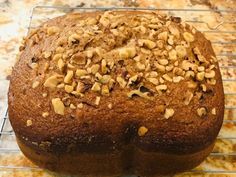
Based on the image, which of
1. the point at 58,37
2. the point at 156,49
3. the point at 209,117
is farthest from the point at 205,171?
the point at 58,37

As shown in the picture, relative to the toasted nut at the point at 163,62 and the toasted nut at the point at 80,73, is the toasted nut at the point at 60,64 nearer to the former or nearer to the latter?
the toasted nut at the point at 80,73

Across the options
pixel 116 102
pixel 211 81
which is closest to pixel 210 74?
pixel 211 81

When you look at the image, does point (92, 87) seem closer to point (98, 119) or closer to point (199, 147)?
point (98, 119)

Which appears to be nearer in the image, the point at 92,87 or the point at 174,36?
the point at 92,87

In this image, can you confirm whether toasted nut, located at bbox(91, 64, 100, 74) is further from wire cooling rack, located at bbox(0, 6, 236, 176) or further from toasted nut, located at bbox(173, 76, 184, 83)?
wire cooling rack, located at bbox(0, 6, 236, 176)

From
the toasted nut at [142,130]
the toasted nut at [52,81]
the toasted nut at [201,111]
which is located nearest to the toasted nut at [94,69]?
the toasted nut at [52,81]

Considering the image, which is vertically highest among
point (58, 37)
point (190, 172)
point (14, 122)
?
Result: point (58, 37)

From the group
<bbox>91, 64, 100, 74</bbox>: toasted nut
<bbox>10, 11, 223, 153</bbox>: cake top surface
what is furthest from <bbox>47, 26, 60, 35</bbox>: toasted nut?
<bbox>91, 64, 100, 74</bbox>: toasted nut
